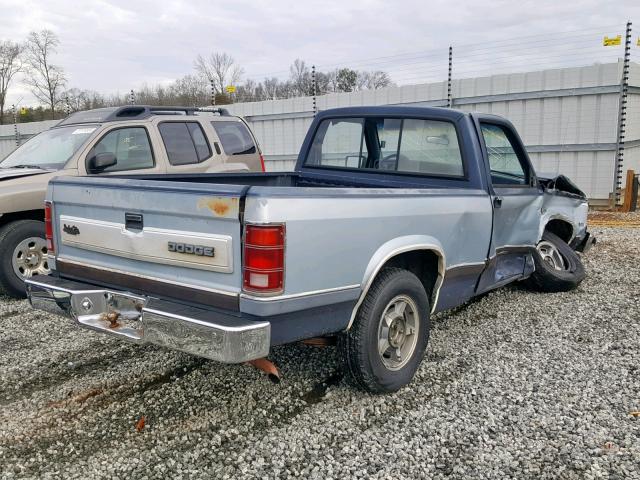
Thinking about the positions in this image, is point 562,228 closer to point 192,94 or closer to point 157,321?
point 157,321

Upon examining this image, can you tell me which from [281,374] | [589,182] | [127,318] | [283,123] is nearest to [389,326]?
[281,374]

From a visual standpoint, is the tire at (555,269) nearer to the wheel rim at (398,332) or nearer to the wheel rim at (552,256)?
the wheel rim at (552,256)

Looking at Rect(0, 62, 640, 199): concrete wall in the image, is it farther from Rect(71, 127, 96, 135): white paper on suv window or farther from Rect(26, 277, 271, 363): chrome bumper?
Rect(26, 277, 271, 363): chrome bumper

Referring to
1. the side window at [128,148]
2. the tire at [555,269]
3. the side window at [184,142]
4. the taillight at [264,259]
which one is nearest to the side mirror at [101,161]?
the side window at [128,148]

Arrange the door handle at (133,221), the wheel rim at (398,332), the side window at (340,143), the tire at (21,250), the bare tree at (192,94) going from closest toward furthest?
the door handle at (133,221) < the wheel rim at (398,332) < the side window at (340,143) < the tire at (21,250) < the bare tree at (192,94)

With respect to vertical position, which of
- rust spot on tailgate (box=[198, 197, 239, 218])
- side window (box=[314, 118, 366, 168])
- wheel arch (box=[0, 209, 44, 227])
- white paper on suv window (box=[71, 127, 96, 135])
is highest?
white paper on suv window (box=[71, 127, 96, 135])

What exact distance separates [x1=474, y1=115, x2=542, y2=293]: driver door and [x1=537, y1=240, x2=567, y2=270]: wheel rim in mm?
944

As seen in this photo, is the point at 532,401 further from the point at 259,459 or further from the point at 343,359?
the point at 259,459

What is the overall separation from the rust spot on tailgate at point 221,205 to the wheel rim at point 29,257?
12.8ft

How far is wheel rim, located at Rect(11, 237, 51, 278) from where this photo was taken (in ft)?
18.9

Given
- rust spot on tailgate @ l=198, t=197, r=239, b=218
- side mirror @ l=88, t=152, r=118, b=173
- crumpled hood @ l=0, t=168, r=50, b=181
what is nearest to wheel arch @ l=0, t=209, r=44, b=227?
crumpled hood @ l=0, t=168, r=50, b=181

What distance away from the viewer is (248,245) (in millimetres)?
2633

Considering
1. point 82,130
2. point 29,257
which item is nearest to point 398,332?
point 29,257

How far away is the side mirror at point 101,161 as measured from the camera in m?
5.78
